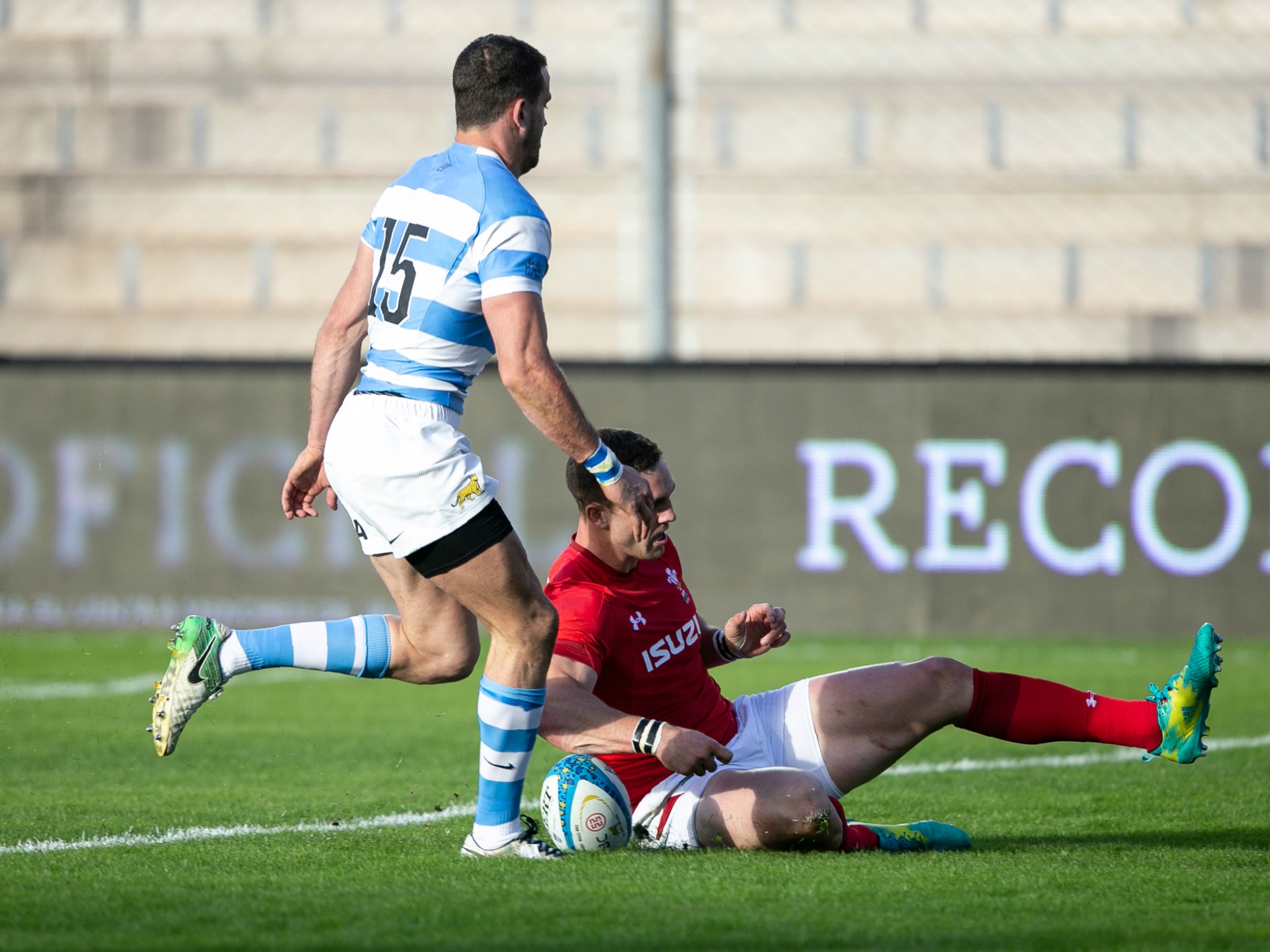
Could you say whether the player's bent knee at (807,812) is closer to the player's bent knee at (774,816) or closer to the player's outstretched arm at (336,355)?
the player's bent knee at (774,816)

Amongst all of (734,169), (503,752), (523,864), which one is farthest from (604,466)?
(734,169)

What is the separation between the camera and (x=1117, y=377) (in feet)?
37.3

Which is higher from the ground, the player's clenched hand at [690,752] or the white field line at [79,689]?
the player's clenched hand at [690,752]

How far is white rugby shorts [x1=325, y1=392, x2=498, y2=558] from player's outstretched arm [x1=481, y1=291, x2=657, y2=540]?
0.82ft

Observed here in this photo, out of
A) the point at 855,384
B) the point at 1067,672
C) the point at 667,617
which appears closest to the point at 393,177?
the point at 855,384

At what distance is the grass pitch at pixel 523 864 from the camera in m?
3.41

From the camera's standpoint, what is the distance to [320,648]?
4.66m

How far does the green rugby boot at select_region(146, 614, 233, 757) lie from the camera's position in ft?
15.1

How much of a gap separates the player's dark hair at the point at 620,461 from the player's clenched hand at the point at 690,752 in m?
0.71

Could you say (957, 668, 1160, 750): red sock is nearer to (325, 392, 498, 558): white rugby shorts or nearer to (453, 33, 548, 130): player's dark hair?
(325, 392, 498, 558): white rugby shorts

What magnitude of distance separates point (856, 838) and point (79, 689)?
5.57 metres

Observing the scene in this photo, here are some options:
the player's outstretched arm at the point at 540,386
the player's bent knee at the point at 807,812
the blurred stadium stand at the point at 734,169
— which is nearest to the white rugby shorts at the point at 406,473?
the player's outstretched arm at the point at 540,386

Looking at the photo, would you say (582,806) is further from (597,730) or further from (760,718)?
(760,718)

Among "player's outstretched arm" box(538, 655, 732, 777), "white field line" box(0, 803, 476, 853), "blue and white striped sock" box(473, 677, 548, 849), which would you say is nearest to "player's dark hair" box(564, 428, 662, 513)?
"player's outstretched arm" box(538, 655, 732, 777)
